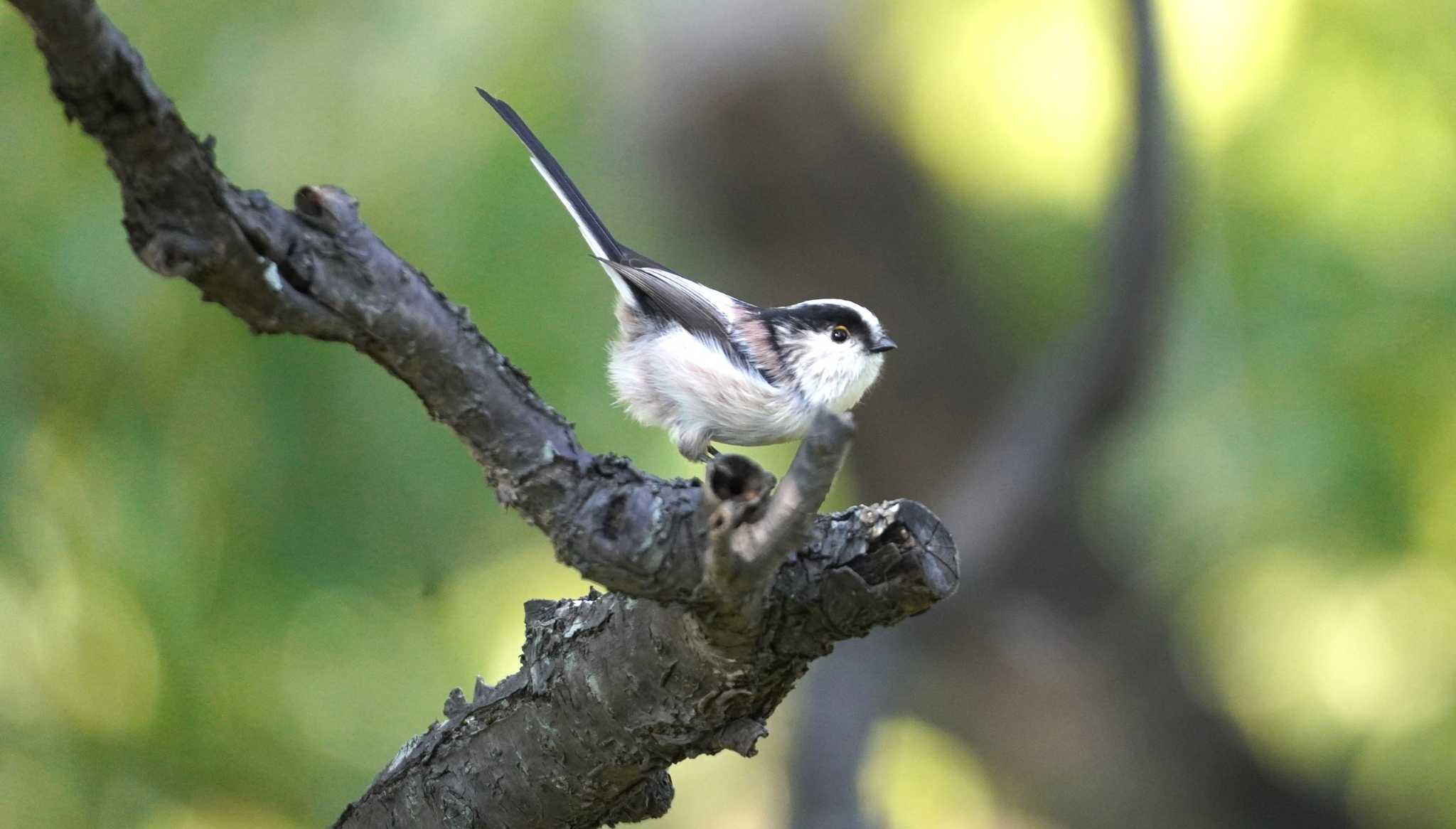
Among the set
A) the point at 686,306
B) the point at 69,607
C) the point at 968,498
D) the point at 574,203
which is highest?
the point at 968,498

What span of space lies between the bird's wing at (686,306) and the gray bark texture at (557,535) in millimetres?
922

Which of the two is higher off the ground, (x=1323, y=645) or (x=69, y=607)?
(x=1323, y=645)

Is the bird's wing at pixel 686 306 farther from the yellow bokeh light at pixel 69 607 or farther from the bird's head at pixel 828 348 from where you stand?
the yellow bokeh light at pixel 69 607

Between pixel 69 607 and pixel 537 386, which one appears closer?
pixel 69 607

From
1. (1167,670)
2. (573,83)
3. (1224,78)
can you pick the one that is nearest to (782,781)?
(1167,670)

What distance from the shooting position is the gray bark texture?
4.07ft

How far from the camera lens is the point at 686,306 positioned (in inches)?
111

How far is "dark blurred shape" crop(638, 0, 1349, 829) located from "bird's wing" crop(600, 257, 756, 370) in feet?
6.89

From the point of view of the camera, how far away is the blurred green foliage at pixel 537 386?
3709 millimetres

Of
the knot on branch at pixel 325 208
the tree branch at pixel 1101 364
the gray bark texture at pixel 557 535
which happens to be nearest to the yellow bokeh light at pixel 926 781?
the tree branch at pixel 1101 364

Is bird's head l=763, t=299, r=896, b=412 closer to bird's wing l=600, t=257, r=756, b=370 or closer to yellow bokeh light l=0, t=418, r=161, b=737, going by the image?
bird's wing l=600, t=257, r=756, b=370

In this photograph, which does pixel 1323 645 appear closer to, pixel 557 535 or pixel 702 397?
pixel 702 397

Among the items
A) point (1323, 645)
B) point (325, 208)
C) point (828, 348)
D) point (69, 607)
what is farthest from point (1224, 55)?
point (69, 607)

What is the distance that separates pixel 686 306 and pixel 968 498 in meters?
2.47
